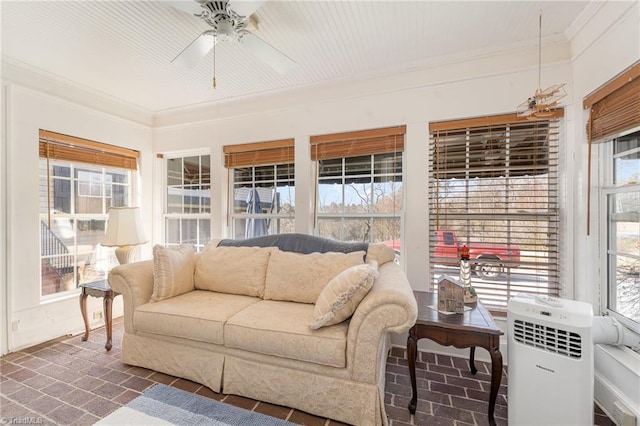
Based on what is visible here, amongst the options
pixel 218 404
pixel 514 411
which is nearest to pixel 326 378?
pixel 218 404

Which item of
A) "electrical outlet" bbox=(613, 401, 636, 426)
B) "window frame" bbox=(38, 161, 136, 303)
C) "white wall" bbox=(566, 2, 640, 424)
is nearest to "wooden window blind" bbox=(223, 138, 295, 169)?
"window frame" bbox=(38, 161, 136, 303)

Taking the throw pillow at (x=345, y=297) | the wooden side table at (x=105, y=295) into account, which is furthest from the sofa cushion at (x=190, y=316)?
the throw pillow at (x=345, y=297)

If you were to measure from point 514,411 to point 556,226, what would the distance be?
1545 millimetres

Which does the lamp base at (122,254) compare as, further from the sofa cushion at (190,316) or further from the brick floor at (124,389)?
the sofa cushion at (190,316)

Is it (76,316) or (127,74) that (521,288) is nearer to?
(127,74)

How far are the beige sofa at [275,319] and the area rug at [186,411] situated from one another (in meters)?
0.13

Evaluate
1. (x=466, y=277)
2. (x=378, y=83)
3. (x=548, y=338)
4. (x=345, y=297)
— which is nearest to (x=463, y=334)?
(x=548, y=338)

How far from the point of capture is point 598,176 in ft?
6.70

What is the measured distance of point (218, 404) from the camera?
1822 mm

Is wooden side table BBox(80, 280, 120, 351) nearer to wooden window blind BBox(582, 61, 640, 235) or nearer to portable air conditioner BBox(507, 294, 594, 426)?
portable air conditioner BBox(507, 294, 594, 426)

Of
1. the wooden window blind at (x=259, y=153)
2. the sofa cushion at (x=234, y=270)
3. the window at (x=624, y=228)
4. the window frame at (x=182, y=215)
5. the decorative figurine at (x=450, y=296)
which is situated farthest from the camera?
the window frame at (x=182, y=215)

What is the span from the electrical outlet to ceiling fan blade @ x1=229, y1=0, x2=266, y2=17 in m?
3.00

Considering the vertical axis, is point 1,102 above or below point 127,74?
below

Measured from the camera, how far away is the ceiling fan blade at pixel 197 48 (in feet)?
6.01
